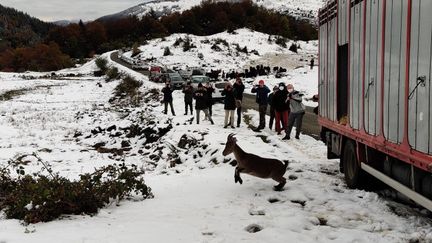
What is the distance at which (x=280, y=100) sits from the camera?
54.5 feet

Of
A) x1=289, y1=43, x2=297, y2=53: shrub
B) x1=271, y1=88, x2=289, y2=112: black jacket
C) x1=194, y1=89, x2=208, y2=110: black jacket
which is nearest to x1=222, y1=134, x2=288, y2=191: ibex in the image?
x1=271, y1=88, x2=289, y2=112: black jacket

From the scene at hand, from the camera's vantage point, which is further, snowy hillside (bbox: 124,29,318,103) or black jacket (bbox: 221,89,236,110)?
snowy hillside (bbox: 124,29,318,103)

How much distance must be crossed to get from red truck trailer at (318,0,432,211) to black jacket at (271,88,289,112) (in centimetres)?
590

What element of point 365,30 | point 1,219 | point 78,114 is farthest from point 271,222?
point 78,114

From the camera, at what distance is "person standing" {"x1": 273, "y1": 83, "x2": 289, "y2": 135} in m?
16.6

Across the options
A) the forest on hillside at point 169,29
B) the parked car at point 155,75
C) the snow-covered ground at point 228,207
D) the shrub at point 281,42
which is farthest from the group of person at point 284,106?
the forest on hillside at point 169,29

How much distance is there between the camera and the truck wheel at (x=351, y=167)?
868 cm

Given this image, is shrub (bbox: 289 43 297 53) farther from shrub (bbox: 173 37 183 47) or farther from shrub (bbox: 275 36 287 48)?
shrub (bbox: 173 37 183 47)

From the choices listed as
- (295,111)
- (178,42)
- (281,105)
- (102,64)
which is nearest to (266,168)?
(295,111)

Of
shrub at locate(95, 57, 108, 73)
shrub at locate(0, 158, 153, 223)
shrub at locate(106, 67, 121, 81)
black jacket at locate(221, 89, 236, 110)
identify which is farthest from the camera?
shrub at locate(95, 57, 108, 73)

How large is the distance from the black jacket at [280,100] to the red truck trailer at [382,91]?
590 centimetres

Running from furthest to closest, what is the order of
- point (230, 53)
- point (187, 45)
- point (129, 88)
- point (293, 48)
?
1. point (293, 48)
2. point (187, 45)
3. point (230, 53)
4. point (129, 88)

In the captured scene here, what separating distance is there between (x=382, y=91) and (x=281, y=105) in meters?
9.75

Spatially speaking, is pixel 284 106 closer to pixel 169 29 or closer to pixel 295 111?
pixel 295 111
